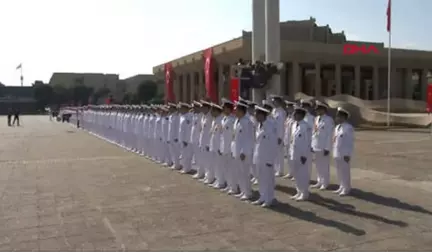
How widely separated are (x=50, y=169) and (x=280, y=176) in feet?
20.3

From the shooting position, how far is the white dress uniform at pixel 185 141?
1112 centimetres

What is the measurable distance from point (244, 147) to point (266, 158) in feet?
1.97

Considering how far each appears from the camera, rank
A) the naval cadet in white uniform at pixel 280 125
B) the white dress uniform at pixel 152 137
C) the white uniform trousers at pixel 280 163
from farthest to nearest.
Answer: the white dress uniform at pixel 152 137, the white uniform trousers at pixel 280 163, the naval cadet in white uniform at pixel 280 125

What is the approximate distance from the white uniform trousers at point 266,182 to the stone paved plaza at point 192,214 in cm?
22

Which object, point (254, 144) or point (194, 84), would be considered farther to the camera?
point (194, 84)

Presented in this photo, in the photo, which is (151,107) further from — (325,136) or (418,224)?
(418,224)

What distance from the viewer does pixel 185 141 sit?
11.3 metres

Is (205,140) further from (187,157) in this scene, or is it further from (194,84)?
(194,84)

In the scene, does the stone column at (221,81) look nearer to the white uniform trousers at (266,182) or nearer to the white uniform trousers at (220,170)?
the white uniform trousers at (220,170)

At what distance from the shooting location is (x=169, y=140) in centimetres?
1227

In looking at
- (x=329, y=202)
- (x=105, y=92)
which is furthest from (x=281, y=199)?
(x=105, y=92)

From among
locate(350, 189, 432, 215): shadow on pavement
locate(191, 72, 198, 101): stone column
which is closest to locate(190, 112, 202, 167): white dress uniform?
locate(350, 189, 432, 215): shadow on pavement

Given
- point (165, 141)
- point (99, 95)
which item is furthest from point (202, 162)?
point (99, 95)

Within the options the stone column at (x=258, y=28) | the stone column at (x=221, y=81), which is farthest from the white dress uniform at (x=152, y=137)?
the stone column at (x=221, y=81)
